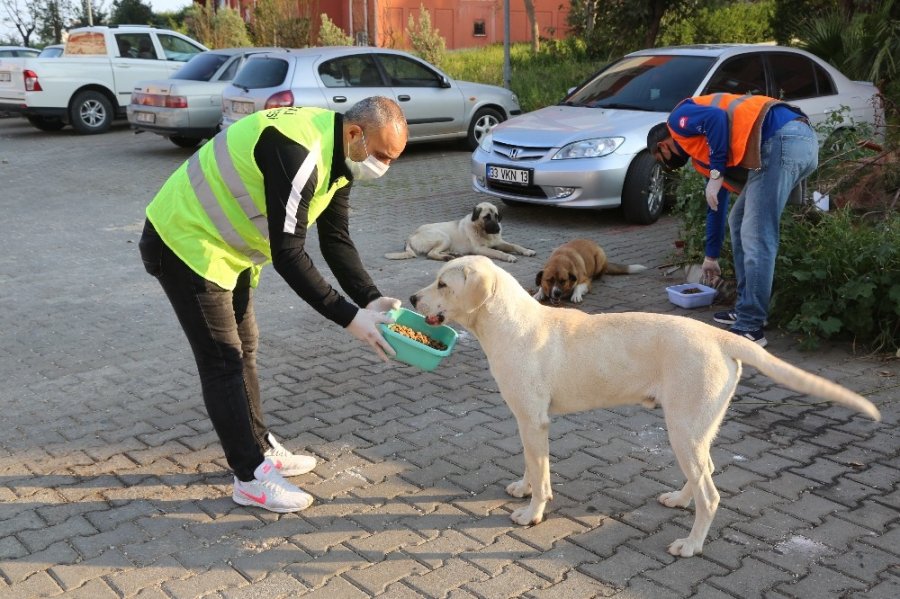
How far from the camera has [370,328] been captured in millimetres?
3895

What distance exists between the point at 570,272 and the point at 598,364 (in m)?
3.82

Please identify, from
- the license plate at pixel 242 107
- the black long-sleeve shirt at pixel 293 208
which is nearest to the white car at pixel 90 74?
the license plate at pixel 242 107

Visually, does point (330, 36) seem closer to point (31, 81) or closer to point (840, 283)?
point (31, 81)

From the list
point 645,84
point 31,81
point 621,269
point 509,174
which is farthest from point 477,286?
point 31,81

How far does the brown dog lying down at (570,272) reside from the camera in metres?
7.59

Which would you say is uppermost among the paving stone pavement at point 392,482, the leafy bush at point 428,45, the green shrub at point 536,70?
the leafy bush at point 428,45

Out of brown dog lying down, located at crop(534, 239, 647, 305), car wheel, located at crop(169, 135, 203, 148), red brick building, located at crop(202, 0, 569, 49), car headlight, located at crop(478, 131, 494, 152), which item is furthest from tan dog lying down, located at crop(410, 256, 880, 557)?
red brick building, located at crop(202, 0, 569, 49)

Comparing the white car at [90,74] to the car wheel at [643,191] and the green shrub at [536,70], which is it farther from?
the car wheel at [643,191]

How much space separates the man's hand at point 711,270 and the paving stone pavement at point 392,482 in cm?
33

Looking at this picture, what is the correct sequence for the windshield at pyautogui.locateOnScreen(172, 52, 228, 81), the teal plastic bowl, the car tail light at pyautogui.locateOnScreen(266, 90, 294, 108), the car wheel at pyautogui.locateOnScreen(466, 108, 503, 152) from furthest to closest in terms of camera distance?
the windshield at pyautogui.locateOnScreen(172, 52, 228, 81) < the car wheel at pyautogui.locateOnScreen(466, 108, 503, 152) < the car tail light at pyautogui.locateOnScreen(266, 90, 294, 108) < the teal plastic bowl

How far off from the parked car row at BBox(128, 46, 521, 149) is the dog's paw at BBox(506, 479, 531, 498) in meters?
10.1

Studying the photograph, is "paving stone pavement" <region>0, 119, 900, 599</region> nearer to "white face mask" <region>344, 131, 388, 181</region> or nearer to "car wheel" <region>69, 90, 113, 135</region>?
"white face mask" <region>344, 131, 388, 181</region>

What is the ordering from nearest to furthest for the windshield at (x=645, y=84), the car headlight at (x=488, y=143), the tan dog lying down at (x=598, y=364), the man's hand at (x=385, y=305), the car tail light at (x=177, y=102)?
the tan dog lying down at (x=598, y=364), the man's hand at (x=385, y=305), the windshield at (x=645, y=84), the car headlight at (x=488, y=143), the car tail light at (x=177, y=102)

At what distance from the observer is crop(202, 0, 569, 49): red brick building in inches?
1282
